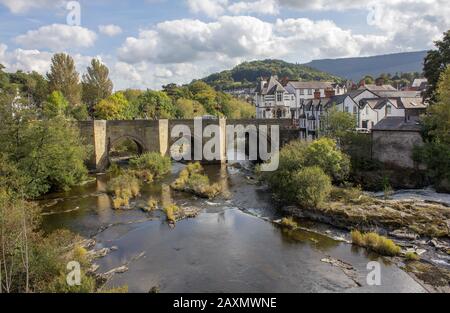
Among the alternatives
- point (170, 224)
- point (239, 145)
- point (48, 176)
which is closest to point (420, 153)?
point (170, 224)

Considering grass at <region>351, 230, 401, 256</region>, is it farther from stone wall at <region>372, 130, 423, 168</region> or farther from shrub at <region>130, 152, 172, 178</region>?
shrub at <region>130, 152, 172, 178</region>

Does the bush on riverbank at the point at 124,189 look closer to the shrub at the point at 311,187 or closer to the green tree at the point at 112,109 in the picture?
the shrub at the point at 311,187

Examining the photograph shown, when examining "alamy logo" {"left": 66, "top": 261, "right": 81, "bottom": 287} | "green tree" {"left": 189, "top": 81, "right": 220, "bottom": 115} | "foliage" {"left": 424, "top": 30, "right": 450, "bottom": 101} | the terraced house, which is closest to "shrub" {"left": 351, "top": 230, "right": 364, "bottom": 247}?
"alamy logo" {"left": 66, "top": 261, "right": 81, "bottom": 287}

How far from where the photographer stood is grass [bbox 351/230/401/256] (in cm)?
1955

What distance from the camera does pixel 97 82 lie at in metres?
78.6

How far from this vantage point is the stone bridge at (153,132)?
44672 mm

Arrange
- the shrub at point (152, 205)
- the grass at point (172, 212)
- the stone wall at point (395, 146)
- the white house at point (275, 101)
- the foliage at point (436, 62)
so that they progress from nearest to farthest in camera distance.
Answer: the grass at point (172, 212) < the shrub at point (152, 205) < the stone wall at point (395, 146) < the foliage at point (436, 62) < the white house at point (275, 101)

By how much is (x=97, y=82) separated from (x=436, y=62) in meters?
63.7

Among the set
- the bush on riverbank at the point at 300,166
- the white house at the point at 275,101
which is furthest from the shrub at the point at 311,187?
the white house at the point at 275,101

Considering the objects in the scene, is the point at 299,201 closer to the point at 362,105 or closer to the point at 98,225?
the point at 98,225

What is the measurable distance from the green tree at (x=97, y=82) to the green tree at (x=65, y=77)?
25.2ft

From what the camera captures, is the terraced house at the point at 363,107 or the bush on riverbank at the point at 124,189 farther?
the terraced house at the point at 363,107

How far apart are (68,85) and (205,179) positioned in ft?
148

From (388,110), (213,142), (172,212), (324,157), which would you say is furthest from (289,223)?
(388,110)
